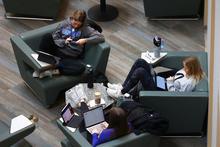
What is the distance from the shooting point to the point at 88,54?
19.0 ft

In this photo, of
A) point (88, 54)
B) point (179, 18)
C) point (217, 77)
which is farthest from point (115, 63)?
point (217, 77)

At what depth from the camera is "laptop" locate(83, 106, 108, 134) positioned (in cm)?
468

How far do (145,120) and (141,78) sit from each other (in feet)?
2.57

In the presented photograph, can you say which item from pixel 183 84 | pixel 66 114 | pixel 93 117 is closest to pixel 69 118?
pixel 66 114

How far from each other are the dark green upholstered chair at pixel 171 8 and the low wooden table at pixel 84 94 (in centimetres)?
224

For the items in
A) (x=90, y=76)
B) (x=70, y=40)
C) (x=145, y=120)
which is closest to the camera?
(x=145, y=120)

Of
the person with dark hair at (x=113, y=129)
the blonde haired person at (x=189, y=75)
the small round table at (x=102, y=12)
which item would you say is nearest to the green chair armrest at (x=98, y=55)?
the blonde haired person at (x=189, y=75)

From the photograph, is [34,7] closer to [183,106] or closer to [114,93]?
[114,93]

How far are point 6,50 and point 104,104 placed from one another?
7.65 ft

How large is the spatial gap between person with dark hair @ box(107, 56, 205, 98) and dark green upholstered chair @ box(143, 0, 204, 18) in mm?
2102

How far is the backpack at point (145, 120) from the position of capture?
450 centimetres

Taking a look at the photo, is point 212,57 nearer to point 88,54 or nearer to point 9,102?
point 88,54

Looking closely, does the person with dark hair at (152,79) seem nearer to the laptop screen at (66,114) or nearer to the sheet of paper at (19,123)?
the laptop screen at (66,114)

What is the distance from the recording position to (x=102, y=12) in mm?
7426
